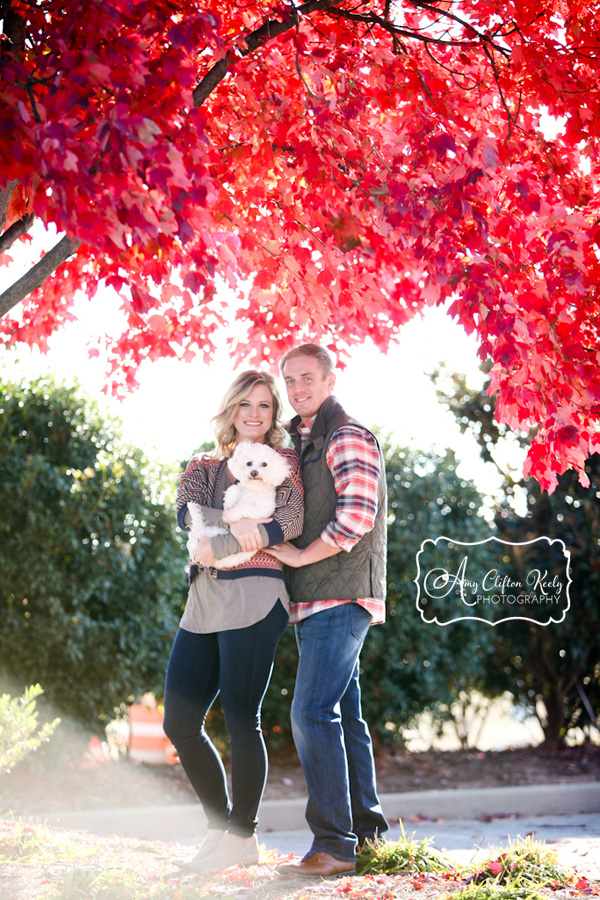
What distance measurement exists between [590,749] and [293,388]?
5850 mm

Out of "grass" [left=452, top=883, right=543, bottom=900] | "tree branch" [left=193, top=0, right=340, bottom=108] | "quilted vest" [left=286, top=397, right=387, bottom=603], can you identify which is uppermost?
"tree branch" [left=193, top=0, right=340, bottom=108]

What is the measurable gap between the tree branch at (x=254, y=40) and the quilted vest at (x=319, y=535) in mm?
Result: 1372

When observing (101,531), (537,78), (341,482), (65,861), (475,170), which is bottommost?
(65,861)

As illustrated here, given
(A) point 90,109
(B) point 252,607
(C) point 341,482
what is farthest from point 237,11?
(B) point 252,607

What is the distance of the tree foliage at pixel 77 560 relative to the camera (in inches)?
225

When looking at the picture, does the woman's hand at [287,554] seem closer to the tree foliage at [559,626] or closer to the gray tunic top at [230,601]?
the gray tunic top at [230,601]

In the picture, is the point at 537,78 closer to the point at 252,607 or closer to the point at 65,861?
the point at 252,607

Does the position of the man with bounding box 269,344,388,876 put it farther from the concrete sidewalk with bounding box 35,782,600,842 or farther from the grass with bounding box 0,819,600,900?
the concrete sidewalk with bounding box 35,782,600,842

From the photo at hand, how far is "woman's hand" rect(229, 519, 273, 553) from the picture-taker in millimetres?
3188

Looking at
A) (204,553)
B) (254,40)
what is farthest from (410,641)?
(254,40)

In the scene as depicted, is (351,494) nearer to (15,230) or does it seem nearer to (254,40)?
(15,230)

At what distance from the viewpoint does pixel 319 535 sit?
3.42 metres

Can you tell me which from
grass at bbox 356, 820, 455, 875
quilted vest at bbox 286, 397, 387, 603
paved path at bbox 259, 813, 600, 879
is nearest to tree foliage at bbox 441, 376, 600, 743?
paved path at bbox 259, 813, 600, 879

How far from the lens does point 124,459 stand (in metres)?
6.25
